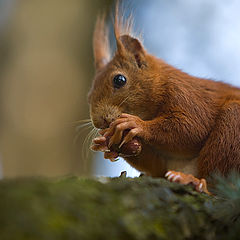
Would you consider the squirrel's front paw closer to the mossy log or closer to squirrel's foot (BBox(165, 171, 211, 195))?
squirrel's foot (BBox(165, 171, 211, 195))

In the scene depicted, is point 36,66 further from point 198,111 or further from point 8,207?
point 8,207

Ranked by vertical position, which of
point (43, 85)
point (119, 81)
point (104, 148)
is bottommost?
point (43, 85)

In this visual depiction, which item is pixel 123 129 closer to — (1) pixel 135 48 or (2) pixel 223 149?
(2) pixel 223 149

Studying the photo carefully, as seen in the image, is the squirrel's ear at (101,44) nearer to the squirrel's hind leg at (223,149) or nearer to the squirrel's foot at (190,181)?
the squirrel's hind leg at (223,149)

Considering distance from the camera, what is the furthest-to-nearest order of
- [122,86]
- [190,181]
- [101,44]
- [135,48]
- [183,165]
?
[101,44]
[135,48]
[122,86]
[183,165]
[190,181]

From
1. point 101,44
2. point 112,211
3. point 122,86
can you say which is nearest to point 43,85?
point 101,44

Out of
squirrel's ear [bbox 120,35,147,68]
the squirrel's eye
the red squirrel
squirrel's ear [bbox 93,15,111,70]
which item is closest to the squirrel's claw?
the red squirrel

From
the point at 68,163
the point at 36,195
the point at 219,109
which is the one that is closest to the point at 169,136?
the point at 219,109

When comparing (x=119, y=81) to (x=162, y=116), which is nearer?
(x=162, y=116)
